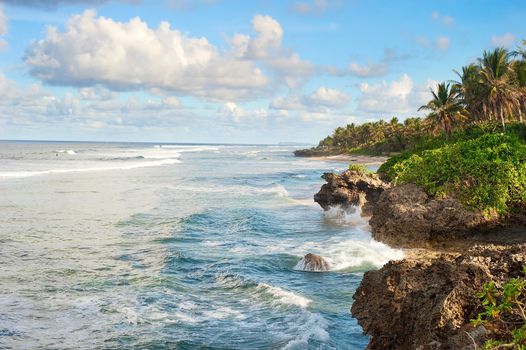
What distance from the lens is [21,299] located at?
16.2 m

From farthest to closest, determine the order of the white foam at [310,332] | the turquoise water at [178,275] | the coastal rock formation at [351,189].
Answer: the coastal rock formation at [351,189] < the turquoise water at [178,275] < the white foam at [310,332]

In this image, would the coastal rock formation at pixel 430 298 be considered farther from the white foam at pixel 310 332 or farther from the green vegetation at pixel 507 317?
the white foam at pixel 310 332

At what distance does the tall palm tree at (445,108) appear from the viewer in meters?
53.9

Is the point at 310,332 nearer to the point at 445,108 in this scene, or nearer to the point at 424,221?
the point at 424,221

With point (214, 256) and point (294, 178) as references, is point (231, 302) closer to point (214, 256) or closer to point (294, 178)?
point (214, 256)

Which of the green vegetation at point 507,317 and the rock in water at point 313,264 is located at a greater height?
the green vegetation at point 507,317

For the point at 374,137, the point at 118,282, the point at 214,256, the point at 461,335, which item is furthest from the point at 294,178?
the point at 374,137

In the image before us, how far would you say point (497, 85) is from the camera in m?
48.3

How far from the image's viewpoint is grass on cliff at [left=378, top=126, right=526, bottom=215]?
68.3ft

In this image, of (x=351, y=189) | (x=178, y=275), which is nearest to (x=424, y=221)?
(x=178, y=275)

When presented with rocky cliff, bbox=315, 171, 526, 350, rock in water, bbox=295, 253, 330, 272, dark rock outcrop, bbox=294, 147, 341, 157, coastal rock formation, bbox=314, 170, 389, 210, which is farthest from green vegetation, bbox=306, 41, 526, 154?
dark rock outcrop, bbox=294, 147, 341, 157

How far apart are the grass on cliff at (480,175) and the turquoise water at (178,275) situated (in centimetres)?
387

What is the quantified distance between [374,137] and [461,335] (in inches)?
4884

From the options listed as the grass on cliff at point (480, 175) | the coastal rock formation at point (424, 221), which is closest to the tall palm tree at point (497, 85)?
the grass on cliff at point (480, 175)
